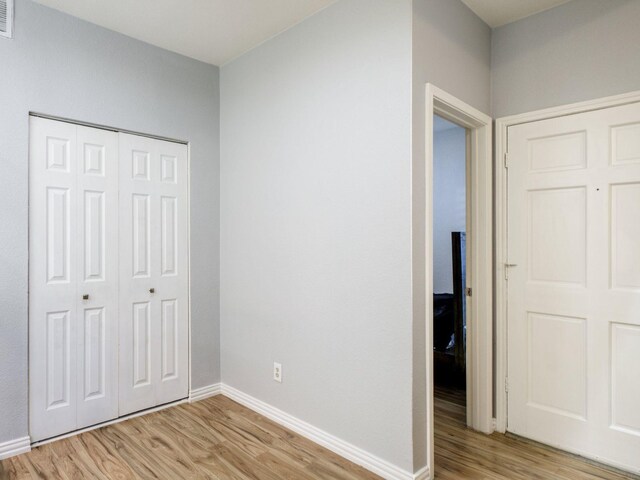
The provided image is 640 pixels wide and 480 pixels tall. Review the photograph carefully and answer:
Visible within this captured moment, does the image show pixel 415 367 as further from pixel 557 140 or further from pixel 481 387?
pixel 557 140

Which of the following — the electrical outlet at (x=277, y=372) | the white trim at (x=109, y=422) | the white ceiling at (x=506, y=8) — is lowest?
the white trim at (x=109, y=422)

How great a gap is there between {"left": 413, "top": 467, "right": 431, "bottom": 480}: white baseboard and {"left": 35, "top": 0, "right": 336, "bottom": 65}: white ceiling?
261 centimetres

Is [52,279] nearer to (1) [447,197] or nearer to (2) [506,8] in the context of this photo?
(2) [506,8]

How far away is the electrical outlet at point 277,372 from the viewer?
2.77 meters

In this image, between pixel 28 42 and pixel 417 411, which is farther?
pixel 28 42

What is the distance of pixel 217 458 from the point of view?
2332 millimetres

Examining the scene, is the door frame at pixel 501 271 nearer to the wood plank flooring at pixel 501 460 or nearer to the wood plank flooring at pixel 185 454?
the wood plank flooring at pixel 501 460

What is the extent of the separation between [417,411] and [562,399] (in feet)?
3.25

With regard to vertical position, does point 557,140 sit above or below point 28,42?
below

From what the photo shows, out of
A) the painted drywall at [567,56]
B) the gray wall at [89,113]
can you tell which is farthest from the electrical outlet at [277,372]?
the painted drywall at [567,56]

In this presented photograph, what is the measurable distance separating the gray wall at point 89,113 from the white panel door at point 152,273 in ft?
0.34

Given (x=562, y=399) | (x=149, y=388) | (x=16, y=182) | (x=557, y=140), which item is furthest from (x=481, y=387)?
(x=16, y=182)

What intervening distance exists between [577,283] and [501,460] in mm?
1090

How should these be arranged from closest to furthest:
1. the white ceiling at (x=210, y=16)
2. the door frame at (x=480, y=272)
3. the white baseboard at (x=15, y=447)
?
the white baseboard at (x=15, y=447), the white ceiling at (x=210, y=16), the door frame at (x=480, y=272)
